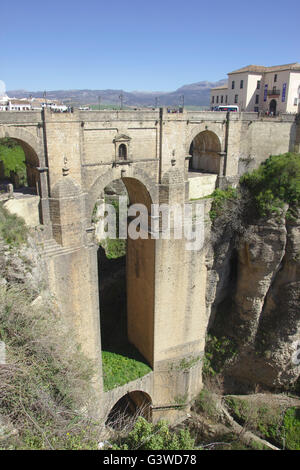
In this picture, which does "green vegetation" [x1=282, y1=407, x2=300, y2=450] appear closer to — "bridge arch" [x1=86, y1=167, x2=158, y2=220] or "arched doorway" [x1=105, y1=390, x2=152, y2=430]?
"arched doorway" [x1=105, y1=390, x2=152, y2=430]

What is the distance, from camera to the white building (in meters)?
24.0

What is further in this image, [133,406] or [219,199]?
[133,406]

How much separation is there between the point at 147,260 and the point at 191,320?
138 inches

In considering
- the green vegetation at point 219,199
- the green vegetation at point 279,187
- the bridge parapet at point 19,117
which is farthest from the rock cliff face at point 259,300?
the bridge parapet at point 19,117

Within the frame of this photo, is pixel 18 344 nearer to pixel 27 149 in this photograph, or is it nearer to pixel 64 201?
pixel 64 201

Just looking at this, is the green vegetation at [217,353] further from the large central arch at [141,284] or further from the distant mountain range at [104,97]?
the distant mountain range at [104,97]

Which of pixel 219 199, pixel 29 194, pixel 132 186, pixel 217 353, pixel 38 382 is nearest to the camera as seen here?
pixel 38 382

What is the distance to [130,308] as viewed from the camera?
16266 millimetres

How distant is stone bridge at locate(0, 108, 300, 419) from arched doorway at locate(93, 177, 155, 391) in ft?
0.27

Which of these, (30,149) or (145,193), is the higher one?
(30,149)

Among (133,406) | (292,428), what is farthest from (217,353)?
(133,406)

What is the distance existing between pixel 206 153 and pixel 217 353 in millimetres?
9253

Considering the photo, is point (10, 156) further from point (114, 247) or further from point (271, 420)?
point (271, 420)

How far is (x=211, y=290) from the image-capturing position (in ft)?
52.3
